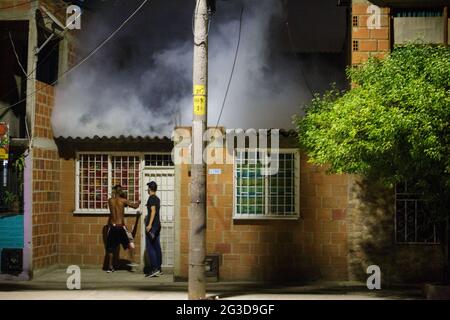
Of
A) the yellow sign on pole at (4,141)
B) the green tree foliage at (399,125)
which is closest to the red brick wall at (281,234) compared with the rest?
the green tree foliage at (399,125)

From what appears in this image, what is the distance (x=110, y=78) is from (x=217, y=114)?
299 cm

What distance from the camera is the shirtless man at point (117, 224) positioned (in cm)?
1311

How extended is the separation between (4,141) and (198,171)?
519 cm

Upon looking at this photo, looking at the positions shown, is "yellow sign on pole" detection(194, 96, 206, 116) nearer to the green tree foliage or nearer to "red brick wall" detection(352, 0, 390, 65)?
the green tree foliage

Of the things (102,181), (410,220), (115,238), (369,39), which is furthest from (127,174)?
(410,220)

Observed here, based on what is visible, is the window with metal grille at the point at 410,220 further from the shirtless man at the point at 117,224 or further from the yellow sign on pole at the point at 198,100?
the shirtless man at the point at 117,224

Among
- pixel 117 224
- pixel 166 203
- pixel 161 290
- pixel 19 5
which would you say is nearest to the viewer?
pixel 161 290

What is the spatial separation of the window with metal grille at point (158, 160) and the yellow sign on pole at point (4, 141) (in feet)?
10.2

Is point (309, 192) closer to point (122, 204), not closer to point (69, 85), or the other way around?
point (122, 204)

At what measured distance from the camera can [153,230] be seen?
41.5ft

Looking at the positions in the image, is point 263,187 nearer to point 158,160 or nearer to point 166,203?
point 166,203

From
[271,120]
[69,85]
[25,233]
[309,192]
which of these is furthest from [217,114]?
[25,233]

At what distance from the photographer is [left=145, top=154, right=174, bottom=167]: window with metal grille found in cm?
1377

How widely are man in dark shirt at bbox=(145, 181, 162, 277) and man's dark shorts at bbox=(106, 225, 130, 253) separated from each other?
749 millimetres
